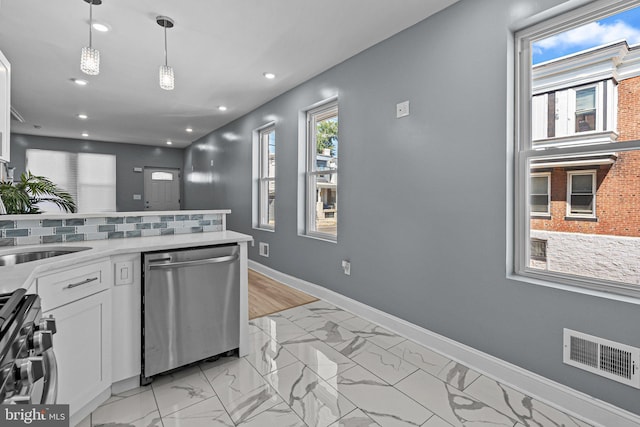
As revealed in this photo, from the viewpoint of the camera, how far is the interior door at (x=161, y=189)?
26.5 feet

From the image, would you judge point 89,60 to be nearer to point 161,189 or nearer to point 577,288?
point 577,288

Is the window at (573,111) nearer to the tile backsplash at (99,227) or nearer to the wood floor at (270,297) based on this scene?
the tile backsplash at (99,227)

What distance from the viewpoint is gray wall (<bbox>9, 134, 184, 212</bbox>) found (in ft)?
21.7

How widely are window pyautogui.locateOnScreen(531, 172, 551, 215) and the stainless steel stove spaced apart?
2.44 meters

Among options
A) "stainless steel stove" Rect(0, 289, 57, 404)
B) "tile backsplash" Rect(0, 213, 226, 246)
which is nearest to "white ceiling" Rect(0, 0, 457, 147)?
"tile backsplash" Rect(0, 213, 226, 246)

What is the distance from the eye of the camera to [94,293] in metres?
1.65

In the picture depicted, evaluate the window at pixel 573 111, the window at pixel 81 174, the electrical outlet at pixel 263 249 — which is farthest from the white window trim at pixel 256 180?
the window at pixel 81 174

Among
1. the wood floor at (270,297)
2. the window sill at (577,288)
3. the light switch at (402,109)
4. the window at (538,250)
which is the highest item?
the light switch at (402,109)

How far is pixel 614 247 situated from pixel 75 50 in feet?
14.8

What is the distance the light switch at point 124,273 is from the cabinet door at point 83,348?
0.27 feet

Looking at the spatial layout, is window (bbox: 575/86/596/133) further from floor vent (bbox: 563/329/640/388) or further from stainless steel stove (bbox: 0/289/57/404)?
stainless steel stove (bbox: 0/289/57/404)

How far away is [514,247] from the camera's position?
6.63 feet

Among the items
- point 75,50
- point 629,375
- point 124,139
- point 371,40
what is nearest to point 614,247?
point 629,375

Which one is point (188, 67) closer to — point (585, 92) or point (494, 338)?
point (585, 92)
